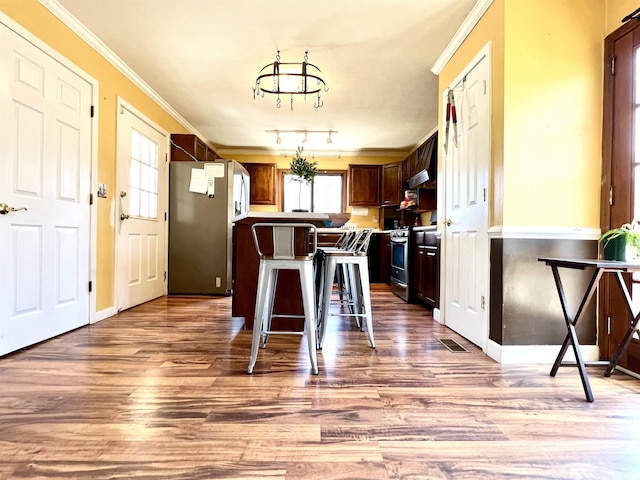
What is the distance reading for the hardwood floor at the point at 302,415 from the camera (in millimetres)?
1208

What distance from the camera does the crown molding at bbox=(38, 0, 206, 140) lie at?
2.63 metres

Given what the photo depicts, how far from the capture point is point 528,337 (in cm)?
223

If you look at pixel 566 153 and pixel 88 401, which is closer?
pixel 88 401

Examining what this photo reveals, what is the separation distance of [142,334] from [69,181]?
126 centimetres

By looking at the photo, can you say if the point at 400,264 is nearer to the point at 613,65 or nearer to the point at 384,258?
the point at 384,258

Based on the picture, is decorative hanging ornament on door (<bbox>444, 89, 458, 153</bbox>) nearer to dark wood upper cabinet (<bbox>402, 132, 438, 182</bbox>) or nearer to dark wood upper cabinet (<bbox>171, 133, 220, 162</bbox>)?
dark wood upper cabinet (<bbox>402, 132, 438, 182</bbox>)

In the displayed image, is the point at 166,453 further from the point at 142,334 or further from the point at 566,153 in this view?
the point at 566,153

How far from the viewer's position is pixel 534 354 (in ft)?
7.30

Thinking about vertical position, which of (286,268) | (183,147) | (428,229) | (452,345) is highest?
(183,147)

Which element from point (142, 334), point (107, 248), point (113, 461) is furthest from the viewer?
point (107, 248)

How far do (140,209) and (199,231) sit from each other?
84cm

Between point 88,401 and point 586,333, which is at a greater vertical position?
point 586,333

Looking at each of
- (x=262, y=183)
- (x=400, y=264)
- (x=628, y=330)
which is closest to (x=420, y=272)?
(x=400, y=264)

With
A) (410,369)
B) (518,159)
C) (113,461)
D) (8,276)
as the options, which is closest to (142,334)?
(8,276)
